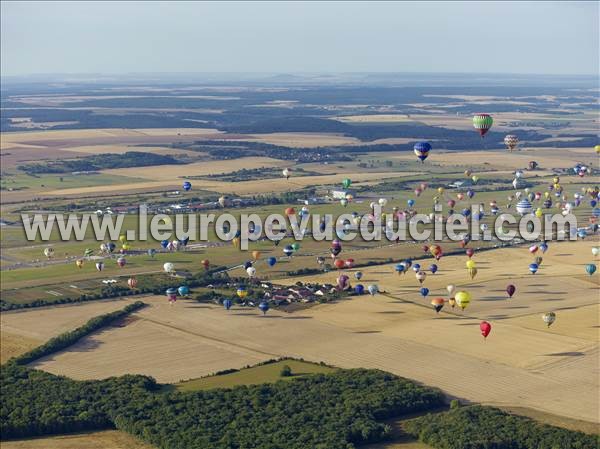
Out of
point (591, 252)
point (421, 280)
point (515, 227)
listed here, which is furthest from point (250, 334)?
point (515, 227)

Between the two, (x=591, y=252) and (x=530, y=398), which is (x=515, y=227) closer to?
(x=591, y=252)

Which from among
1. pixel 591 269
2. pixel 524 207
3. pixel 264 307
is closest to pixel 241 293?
pixel 264 307

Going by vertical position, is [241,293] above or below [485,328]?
below

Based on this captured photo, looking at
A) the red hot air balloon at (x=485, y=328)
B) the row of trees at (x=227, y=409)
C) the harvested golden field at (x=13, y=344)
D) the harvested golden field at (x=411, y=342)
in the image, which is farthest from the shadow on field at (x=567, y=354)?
the harvested golden field at (x=13, y=344)

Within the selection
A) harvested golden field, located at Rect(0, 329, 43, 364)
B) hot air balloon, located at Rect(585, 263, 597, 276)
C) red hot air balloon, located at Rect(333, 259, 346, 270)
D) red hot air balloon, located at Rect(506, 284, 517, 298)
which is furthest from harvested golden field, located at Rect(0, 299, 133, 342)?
hot air balloon, located at Rect(585, 263, 597, 276)

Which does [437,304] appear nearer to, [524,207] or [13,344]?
[13,344]

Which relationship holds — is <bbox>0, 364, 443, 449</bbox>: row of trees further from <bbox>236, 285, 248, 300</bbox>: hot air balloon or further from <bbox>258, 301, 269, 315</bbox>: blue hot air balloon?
<bbox>236, 285, 248, 300</bbox>: hot air balloon
